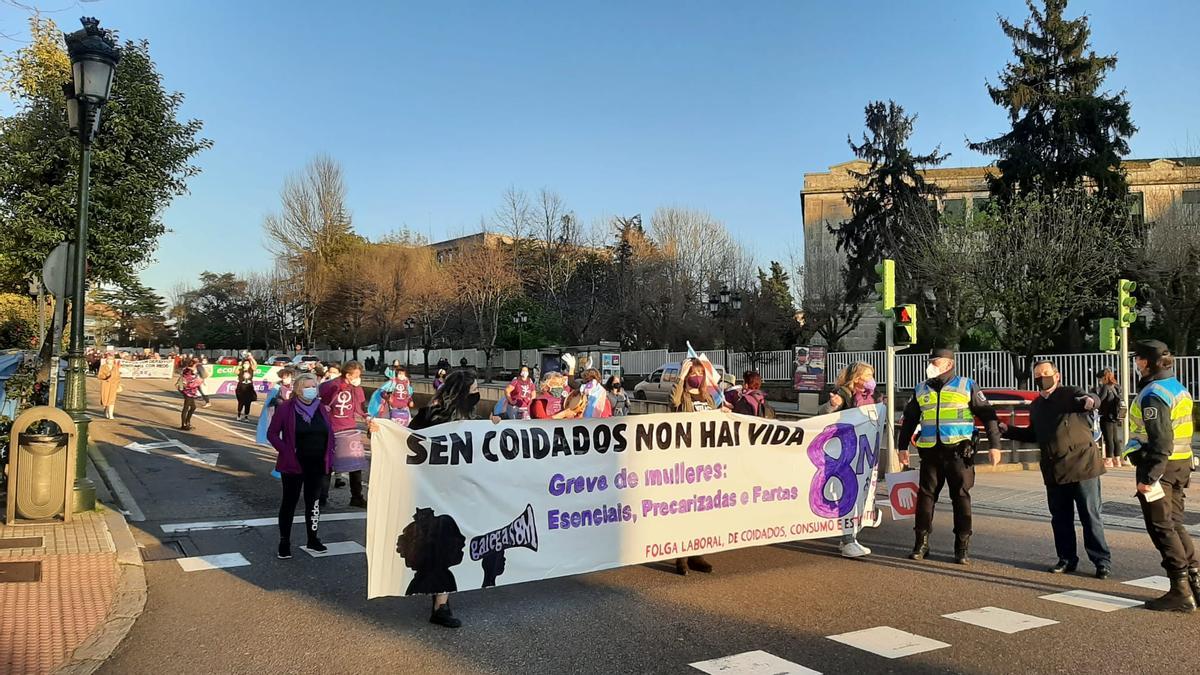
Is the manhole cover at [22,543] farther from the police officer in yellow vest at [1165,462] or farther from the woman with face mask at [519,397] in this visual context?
the police officer in yellow vest at [1165,462]

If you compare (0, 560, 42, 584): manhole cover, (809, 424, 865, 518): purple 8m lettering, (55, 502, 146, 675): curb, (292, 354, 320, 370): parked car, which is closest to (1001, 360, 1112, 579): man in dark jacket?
(809, 424, 865, 518): purple 8m lettering

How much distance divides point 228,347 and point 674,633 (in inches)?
3366

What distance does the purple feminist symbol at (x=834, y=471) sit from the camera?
7500mm

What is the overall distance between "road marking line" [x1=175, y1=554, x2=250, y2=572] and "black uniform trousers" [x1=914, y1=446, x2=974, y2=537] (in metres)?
6.10

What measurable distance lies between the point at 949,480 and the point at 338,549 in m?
5.68

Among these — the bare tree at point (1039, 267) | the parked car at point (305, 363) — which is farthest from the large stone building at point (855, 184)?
the parked car at point (305, 363)

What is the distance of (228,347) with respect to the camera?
270ft

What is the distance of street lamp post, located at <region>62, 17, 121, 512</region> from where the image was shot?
349 inches

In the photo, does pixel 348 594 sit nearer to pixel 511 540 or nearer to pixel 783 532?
pixel 511 540

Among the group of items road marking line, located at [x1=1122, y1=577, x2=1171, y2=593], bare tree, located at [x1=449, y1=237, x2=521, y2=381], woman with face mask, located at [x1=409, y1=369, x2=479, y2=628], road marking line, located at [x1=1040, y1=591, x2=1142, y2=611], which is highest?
bare tree, located at [x1=449, y1=237, x2=521, y2=381]

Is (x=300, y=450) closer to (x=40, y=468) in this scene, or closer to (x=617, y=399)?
(x=40, y=468)

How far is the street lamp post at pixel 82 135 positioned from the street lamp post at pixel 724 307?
24955 millimetres

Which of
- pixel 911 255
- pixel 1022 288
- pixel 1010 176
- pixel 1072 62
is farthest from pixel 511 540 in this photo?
pixel 1072 62

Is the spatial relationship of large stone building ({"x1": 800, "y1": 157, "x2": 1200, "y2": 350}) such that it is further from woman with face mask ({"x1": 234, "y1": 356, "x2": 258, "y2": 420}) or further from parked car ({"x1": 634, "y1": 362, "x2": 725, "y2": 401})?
woman with face mask ({"x1": 234, "y1": 356, "x2": 258, "y2": 420})
